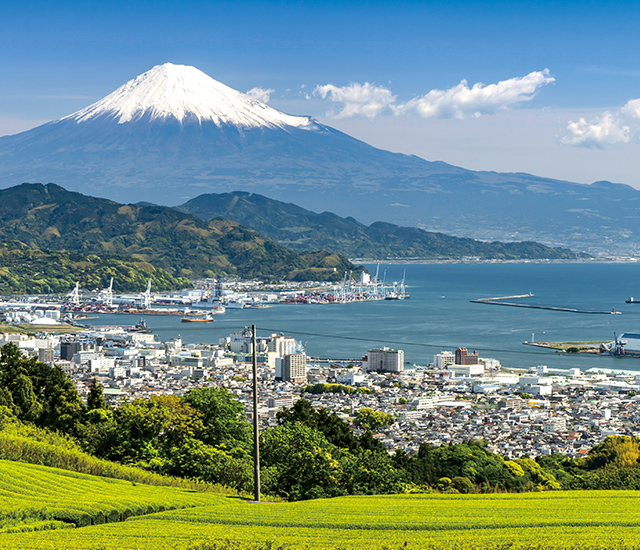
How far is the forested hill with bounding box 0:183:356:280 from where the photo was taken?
6175 centimetres

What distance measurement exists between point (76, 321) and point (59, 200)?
1634 inches

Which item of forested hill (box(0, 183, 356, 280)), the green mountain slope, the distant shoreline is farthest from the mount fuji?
the green mountain slope

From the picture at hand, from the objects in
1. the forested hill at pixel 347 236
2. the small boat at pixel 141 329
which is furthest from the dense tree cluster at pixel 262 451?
the forested hill at pixel 347 236

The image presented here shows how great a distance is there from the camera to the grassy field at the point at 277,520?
11.2 ft

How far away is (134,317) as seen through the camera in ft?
123

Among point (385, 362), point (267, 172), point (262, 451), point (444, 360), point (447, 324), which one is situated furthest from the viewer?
point (267, 172)

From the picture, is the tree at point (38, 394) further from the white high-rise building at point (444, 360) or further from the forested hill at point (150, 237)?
the forested hill at point (150, 237)

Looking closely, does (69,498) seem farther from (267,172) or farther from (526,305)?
(267,172)

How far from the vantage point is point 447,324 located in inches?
1205

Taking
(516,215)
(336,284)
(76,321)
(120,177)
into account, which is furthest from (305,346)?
(516,215)

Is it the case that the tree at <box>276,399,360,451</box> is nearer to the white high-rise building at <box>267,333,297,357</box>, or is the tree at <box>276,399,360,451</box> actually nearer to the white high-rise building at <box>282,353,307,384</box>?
the white high-rise building at <box>282,353,307,384</box>

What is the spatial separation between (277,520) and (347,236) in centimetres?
8966

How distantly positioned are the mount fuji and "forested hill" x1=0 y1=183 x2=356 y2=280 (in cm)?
4501

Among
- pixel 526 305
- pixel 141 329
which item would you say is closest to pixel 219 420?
pixel 141 329
